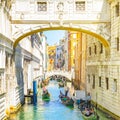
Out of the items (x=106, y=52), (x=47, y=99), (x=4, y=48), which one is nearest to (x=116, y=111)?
(x=106, y=52)

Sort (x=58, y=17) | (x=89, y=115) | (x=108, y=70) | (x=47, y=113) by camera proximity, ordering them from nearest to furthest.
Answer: (x=89, y=115) < (x=58, y=17) < (x=108, y=70) < (x=47, y=113)

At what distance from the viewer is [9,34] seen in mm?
16906

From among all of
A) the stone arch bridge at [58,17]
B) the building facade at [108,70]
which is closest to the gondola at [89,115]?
the building facade at [108,70]

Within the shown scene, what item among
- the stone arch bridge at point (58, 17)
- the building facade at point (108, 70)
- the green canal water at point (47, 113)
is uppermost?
the stone arch bridge at point (58, 17)

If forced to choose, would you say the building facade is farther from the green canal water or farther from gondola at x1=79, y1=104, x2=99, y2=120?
the green canal water

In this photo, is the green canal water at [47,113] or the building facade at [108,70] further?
the green canal water at [47,113]

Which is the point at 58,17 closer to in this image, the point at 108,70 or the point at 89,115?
the point at 108,70

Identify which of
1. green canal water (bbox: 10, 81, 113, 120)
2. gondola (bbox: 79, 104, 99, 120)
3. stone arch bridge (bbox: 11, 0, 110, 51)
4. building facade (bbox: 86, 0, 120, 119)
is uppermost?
stone arch bridge (bbox: 11, 0, 110, 51)

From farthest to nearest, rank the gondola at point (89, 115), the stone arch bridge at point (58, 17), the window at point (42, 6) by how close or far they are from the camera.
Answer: the window at point (42, 6)
the stone arch bridge at point (58, 17)
the gondola at point (89, 115)

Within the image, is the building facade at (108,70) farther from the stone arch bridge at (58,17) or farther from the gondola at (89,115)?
the gondola at (89,115)

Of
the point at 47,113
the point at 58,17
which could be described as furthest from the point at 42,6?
the point at 47,113

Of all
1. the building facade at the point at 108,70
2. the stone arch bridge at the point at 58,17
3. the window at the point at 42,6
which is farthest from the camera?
the window at the point at 42,6

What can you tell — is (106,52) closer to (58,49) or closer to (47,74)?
(47,74)

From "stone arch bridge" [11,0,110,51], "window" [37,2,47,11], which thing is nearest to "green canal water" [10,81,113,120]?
"stone arch bridge" [11,0,110,51]
